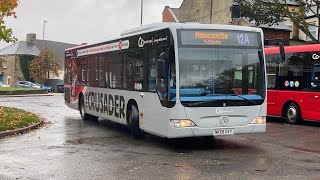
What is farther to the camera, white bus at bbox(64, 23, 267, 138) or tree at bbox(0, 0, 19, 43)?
tree at bbox(0, 0, 19, 43)

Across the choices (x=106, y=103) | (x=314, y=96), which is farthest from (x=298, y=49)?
(x=106, y=103)

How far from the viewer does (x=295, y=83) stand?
59.4 feet

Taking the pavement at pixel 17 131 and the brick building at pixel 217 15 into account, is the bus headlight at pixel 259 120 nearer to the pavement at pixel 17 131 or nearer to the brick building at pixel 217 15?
the pavement at pixel 17 131

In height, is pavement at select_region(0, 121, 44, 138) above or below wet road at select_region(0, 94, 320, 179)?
above

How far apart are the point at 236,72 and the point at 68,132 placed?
6.36m

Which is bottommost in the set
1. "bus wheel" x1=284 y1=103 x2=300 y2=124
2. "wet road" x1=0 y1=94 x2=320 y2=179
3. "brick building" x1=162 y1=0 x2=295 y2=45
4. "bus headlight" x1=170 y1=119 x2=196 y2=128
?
"wet road" x1=0 y1=94 x2=320 y2=179

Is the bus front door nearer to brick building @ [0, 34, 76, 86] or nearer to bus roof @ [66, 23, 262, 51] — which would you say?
bus roof @ [66, 23, 262, 51]

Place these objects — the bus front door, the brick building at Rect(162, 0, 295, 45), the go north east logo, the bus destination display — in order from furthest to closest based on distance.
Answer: the brick building at Rect(162, 0, 295, 45)
the bus front door
the go north east logo
the bus destination display

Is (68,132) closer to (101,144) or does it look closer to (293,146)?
(101,144)

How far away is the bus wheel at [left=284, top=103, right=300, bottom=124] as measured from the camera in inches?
709

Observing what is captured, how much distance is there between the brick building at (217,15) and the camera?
39.2 m

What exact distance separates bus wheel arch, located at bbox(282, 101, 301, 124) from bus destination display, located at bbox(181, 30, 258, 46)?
7625 mm

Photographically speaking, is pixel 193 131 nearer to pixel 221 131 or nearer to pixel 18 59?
pixel 221 131

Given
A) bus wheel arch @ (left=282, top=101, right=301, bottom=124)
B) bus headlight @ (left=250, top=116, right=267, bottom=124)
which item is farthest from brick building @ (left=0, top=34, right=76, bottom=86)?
bus headlight @ (left=250, top=116, right=267, bottom=124)
